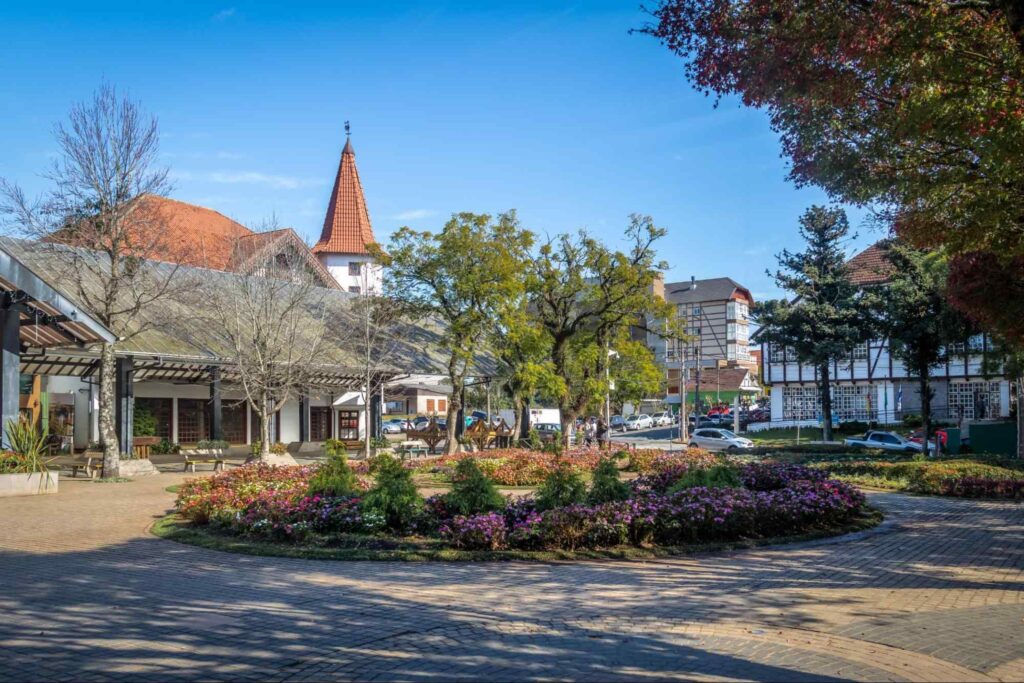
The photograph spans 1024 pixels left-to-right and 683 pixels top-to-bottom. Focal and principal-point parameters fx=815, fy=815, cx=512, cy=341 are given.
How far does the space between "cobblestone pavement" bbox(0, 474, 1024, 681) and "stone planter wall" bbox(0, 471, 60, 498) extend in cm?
627

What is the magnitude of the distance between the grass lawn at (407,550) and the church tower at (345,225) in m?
48.0

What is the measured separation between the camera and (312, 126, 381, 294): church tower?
59.2 m

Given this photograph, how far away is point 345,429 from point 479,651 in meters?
33.9

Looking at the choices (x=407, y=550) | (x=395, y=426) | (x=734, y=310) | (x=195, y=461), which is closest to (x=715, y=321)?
(x=734, y=310)

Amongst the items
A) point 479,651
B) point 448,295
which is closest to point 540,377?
point 448,295

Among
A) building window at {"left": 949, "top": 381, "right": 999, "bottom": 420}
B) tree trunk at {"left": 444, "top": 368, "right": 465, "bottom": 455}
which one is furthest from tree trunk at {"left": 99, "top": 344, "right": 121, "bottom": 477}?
building window at {"left": 949, "top": 381, "right": 999, "bottom": 420}

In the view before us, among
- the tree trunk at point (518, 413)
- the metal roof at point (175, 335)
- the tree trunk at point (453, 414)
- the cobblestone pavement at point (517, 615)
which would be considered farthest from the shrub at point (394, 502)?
the tree trunk at point (518, 413)

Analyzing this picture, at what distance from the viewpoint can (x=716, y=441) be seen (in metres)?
42.6

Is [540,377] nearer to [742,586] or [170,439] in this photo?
[170,439]

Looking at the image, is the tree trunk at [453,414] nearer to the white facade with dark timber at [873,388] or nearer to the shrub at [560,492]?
the shrub at [560,492]

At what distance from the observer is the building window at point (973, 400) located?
168ft

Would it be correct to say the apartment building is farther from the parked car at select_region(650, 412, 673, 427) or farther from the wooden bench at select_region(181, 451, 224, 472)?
the wooden bench at select_region(181, 451, 224, 472)

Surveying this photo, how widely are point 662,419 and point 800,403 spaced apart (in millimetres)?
20897

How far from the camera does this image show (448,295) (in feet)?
101
